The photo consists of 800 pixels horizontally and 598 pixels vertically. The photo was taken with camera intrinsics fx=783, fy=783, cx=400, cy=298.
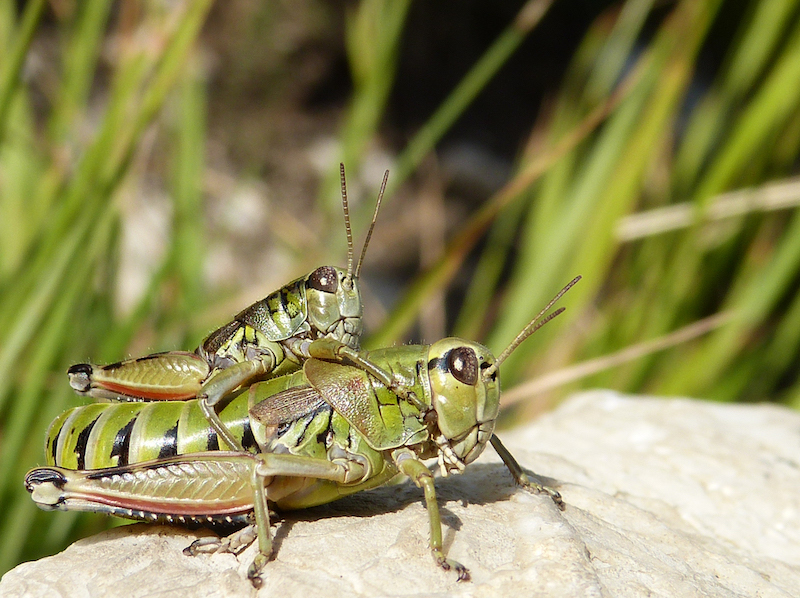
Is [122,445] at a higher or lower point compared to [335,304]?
lower

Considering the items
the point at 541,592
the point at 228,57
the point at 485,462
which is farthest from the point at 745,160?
the point at 228,57

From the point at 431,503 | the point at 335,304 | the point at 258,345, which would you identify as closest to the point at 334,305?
the point at 335,304

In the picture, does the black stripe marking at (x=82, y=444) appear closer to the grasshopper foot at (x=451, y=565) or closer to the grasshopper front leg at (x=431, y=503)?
the grasshopper front leg at (x=431, y=503)

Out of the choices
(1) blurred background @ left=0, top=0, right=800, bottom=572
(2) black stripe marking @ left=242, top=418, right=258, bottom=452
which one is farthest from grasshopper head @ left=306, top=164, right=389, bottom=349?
(2) black stripe marking @ left=242, top=418, right=258, bottom=452

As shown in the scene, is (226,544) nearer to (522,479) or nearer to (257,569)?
(257,569)

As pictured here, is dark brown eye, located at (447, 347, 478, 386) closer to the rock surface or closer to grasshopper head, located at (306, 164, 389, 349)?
the rock surface

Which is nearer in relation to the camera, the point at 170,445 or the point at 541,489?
the point at 170,445

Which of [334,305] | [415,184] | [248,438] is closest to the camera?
[248,438]
